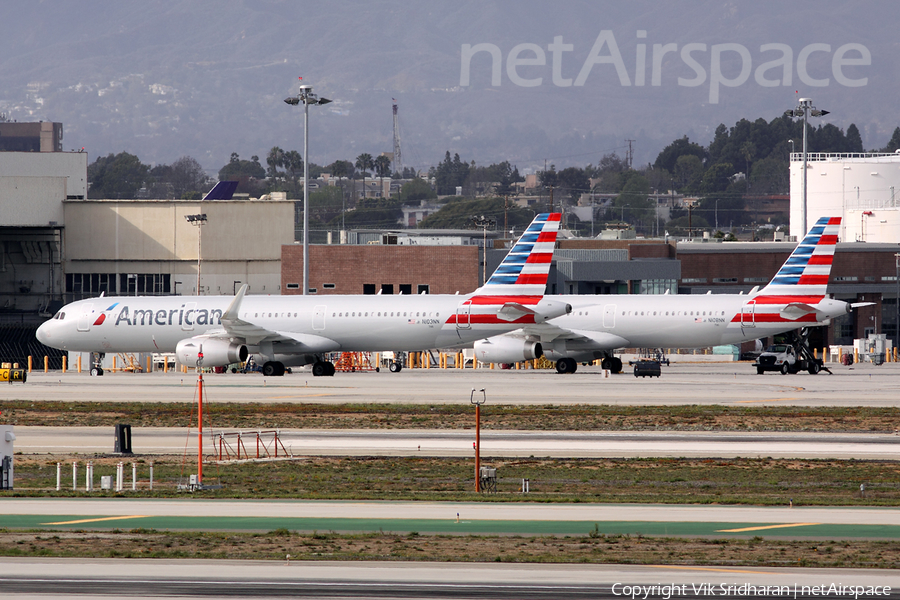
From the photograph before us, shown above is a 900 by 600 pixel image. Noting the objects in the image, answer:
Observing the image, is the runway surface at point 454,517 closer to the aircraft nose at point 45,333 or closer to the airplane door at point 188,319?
the airplane door at point 188,319

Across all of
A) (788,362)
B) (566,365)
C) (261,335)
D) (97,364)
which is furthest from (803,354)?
(97,364)

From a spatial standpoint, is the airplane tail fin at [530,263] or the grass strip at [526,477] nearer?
the grass strip at [526,477]

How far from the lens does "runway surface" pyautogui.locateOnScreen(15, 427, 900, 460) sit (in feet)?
97.6

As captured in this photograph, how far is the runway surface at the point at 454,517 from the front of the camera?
19.5 metres

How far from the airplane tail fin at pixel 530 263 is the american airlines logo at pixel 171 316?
14210 millimetres

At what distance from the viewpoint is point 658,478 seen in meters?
25.8

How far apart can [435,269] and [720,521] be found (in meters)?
61.2

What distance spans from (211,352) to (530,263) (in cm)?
1613

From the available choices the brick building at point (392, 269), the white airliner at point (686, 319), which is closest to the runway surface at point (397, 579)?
the white airliner at point (686, 319)

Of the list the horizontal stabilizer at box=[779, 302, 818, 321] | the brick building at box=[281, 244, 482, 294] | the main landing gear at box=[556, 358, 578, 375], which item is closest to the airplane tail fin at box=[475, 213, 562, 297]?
the main landing gear at box=[556, 358, 578, 375]

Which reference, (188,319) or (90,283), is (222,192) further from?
(188,319)

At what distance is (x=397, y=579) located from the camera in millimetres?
15719

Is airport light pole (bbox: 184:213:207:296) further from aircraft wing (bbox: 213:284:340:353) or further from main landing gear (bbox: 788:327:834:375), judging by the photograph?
main landing gear (bbox: 788:327:834:375)

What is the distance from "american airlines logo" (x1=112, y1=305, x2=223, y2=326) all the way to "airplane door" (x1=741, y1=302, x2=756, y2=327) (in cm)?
2646
